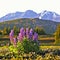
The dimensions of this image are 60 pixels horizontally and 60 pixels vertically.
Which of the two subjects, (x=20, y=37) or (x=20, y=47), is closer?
(x=20, y=37)

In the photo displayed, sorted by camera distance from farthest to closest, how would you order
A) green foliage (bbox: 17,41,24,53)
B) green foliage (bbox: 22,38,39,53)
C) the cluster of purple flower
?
green foliage (bbox: 22,38,39,53), green foliage (bbox: 17,41,24,53), the cluster of purple flower

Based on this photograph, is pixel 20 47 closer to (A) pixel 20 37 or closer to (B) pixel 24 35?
(A) pixel 20 37

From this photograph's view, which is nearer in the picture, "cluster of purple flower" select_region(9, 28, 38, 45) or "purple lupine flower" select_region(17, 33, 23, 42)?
"cluster of purple flower" select_region(9, 28, 38, 45)

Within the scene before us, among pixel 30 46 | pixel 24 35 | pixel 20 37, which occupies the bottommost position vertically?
pixel 30 46

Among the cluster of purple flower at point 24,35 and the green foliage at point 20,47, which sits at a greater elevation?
the cluster of purple flower at point 24,35

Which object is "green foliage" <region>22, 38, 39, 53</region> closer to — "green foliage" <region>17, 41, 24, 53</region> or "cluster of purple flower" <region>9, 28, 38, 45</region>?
"green foliage" <region>17, 41, 24, 53</region>

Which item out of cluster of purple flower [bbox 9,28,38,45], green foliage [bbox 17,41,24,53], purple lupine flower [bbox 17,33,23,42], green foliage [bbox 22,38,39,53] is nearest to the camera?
cluster of purple flower [bbox 9,28,38,45]

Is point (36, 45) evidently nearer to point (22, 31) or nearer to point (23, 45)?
point (23, 45)

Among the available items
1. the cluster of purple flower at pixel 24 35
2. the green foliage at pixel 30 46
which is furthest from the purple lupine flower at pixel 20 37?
the green foliage at pixel 30 46

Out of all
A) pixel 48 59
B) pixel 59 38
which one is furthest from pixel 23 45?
pixel 59 38

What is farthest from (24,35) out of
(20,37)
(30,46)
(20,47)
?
(30,46)

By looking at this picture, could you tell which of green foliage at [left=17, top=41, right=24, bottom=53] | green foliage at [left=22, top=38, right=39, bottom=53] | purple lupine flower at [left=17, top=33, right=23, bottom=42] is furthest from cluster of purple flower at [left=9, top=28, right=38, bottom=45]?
green foliage at [left=22, top=38, right=39, bottom=53]

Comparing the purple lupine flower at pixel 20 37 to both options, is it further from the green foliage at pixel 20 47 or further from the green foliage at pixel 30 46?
the green foliage at pixel 30 46

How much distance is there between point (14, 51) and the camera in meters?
20.0
